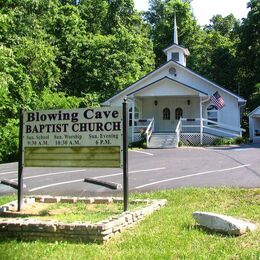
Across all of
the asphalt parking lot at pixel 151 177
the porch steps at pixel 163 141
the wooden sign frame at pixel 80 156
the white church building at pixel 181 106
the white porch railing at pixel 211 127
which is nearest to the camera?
the wooden sign frame at pixel 80 156

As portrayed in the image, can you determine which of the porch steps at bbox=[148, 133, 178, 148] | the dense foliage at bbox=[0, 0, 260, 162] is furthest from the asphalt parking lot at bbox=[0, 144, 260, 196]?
the porch steps at bbox=[148, 133, 178, 148]

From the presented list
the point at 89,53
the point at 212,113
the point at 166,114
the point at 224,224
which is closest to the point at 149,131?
the point at 166,114

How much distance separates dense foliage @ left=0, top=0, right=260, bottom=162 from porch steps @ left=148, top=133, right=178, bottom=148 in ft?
19.8

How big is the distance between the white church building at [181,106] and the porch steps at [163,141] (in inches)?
10.9

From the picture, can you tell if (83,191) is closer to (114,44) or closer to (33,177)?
(33,177)

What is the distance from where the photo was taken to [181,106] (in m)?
33.4

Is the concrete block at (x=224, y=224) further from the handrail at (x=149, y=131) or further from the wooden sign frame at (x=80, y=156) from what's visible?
the handrail at (x=149, y=131)

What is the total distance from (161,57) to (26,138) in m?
47.3

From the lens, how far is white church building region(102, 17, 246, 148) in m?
30.8

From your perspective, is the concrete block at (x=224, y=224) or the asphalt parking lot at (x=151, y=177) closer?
the concrete block at (x=224, y=224)

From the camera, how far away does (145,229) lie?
673 cm

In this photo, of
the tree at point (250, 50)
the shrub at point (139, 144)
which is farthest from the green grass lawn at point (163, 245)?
the tree at point (250, 50)

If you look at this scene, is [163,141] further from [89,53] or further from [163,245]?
[163,245]

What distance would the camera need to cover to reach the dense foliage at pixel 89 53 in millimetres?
24891
